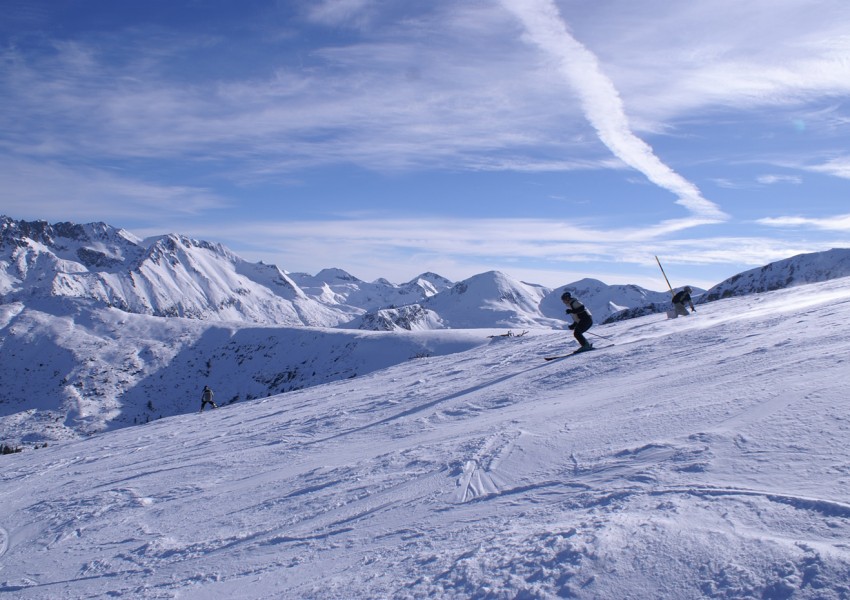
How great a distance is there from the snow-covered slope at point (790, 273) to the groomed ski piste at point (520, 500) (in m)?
110

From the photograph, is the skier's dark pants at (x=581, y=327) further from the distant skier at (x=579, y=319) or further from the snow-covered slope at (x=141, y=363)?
the snow-covered slope at (x=141, y=363)

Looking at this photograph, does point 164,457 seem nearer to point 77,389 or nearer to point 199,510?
point 199,510

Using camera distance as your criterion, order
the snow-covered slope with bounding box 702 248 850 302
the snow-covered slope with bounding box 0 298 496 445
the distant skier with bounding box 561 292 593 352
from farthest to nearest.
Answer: the snow-covered slope with bounding box 702 248 850 302 < the snow-covered slope with bounding box 0 298 496 445 < the distant skier with bounding box 561 292 593 352

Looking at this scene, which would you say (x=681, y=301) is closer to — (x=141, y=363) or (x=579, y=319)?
(x=579, y=319)

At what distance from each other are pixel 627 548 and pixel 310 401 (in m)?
15.2

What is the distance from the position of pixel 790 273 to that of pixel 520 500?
13369 centimetres

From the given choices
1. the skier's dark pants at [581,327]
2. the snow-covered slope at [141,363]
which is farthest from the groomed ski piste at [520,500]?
the snow-covered slope at [141,363]

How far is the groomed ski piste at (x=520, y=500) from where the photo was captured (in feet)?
12.6

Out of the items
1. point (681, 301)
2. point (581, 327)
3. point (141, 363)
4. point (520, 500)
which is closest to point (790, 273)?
point (681, 301)

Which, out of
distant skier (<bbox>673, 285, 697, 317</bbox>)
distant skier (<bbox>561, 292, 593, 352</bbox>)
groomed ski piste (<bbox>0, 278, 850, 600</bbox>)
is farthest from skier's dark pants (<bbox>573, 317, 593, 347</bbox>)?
distant skier (<bbox>673, 285, 697, 317</bbox>)

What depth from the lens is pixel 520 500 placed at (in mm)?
5504

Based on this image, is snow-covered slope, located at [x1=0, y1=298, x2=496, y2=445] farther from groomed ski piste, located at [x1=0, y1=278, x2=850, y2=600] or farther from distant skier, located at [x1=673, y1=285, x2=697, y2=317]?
groomed ski piste, located at [x1=0, y1=278, x2=850, y2=600]

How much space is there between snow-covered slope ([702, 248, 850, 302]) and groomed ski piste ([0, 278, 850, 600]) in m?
110

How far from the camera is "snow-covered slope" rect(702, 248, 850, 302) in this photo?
111 metres
